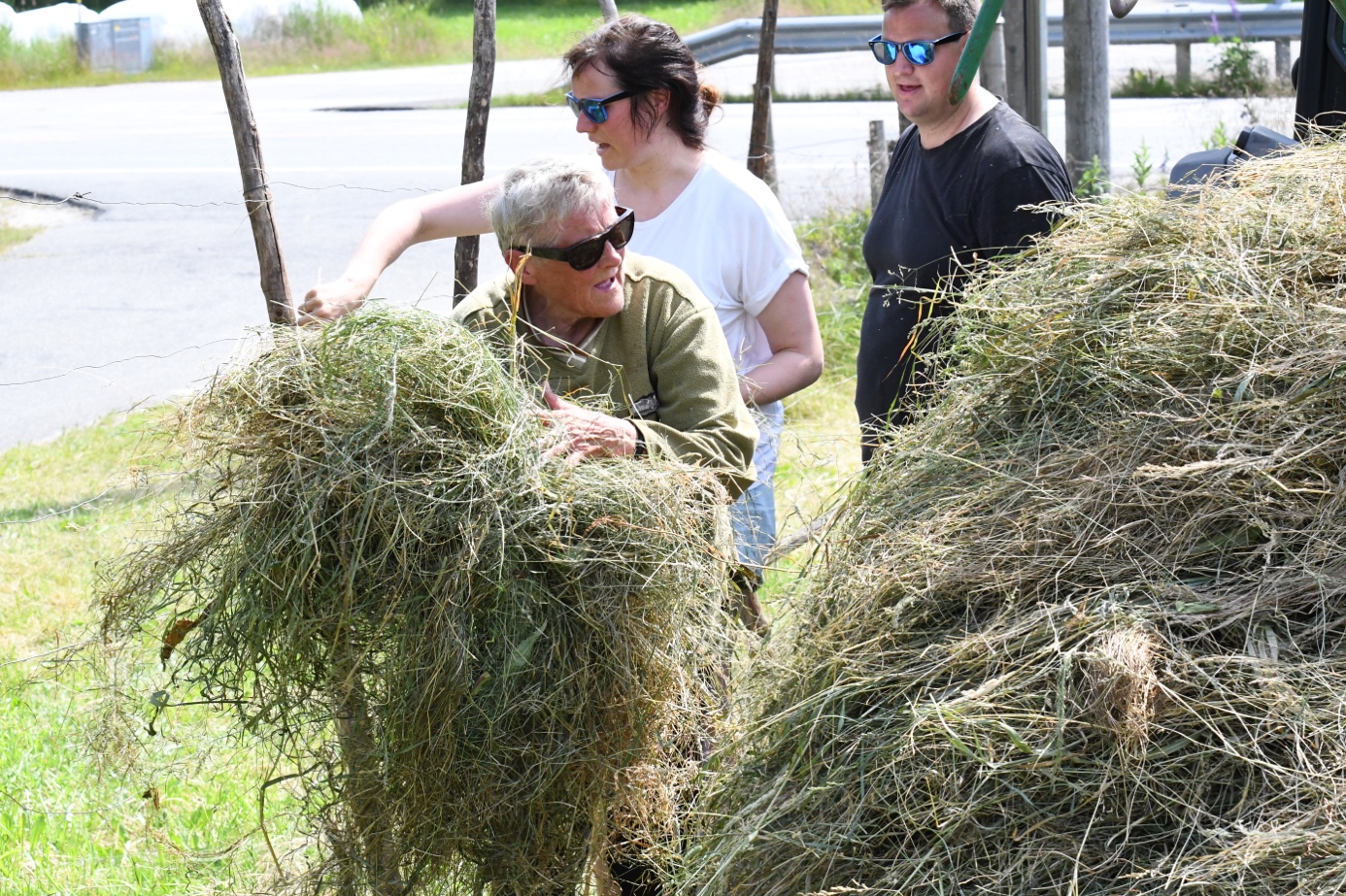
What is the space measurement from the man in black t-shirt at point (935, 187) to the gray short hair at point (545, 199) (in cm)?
89

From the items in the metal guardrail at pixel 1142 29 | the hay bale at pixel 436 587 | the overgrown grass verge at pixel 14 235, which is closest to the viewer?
the hay bale at pixel 436 587

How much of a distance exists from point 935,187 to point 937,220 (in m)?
0.09

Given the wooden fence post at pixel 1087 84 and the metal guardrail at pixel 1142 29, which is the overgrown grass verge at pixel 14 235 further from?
the wooden fence post at pixel 1087 84

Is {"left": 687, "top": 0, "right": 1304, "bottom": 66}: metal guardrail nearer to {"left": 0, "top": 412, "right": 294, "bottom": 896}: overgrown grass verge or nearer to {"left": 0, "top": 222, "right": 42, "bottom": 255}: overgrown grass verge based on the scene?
{"left": 0, "top": 222, "right": 42, "bottom": 255}: overgrown grass verge

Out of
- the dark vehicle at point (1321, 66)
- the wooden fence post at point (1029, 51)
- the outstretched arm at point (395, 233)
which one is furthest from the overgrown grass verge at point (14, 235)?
the dark vehicle at point (1321, 66)

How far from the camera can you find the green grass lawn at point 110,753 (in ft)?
8.55

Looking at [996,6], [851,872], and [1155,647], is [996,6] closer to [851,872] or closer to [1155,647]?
[1155,647]

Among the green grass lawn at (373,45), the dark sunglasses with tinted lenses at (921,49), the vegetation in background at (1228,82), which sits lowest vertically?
the dark sunglasses with tinted lenses at (921,49)

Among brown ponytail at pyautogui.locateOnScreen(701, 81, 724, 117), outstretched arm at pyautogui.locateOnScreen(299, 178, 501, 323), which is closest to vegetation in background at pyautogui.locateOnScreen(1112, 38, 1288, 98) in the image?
brown ponytail at pyautogui.locateOnScreen(701, 81, 724, 117)

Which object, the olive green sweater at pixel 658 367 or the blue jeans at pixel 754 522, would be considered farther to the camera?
the blue jeans at pixel 754 522

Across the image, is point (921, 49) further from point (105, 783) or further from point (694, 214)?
point (105, 783)

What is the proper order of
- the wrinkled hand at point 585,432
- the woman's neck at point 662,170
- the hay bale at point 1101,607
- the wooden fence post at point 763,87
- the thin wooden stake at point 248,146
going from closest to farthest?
the hay bale at point 1101,607
the wrinkled hand at point 585,432
the thin wooden stake at point 248,146
the woman's neck at point 662,170
the wooden fence post at point 763,87

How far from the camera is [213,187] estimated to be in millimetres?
12859

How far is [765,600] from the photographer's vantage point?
418cm
